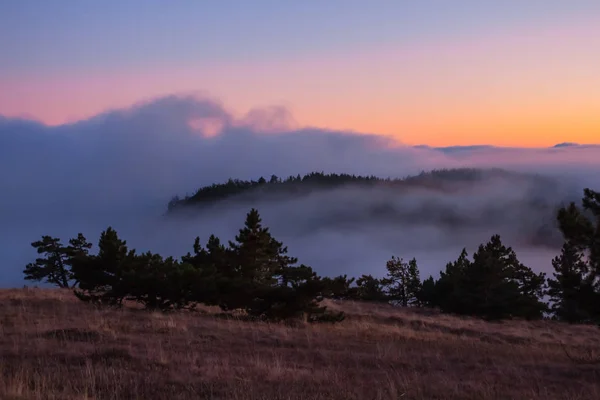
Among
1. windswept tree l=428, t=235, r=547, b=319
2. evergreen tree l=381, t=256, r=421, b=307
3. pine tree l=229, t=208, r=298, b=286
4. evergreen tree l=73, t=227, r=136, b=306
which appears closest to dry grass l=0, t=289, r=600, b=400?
evergreen tree l=73, t=227, r=136, b=306

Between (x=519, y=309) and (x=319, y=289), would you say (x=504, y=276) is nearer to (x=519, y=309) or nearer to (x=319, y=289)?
(x=519, y=309)

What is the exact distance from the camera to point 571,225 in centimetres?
1197

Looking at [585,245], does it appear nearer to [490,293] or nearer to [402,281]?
[490,293]

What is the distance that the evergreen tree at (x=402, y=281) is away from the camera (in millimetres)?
50156

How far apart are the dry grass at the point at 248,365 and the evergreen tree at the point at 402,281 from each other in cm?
3749

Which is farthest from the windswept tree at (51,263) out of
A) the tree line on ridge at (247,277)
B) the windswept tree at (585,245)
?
the windswept tree at (585,245)

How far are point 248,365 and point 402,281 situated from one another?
147ft

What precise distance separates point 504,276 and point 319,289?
22.5 metres

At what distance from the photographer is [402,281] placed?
5103 cm

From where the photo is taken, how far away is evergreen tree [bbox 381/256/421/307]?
1975 inches

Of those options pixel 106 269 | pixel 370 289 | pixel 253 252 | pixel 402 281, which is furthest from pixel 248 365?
pixel 370 289

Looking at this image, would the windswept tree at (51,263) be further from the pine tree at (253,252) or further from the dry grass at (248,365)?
the dry grass at (248,365)

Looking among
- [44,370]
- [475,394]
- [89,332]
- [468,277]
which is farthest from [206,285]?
[468,277]

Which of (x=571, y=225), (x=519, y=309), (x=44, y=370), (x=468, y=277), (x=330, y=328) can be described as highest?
(x=571, y=225)
